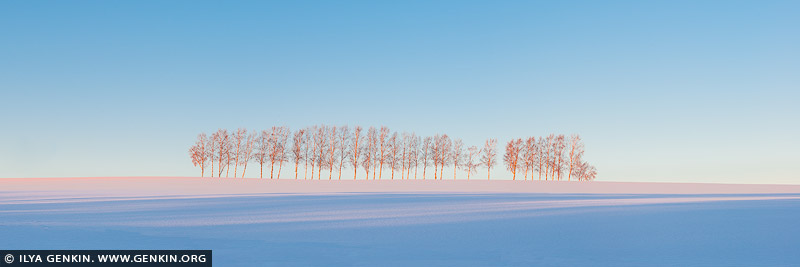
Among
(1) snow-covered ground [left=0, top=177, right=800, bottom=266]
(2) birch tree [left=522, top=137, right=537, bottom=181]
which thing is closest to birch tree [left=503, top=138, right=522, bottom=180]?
(2) birch tree [left=522, top=137, right=537, bottom=181]

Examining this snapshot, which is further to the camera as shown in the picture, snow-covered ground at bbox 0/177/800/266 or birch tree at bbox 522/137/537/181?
birch tree at bbox 522/137/537/181

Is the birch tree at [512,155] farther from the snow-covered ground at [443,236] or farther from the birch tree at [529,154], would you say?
the snow-covered ground at [443,236]

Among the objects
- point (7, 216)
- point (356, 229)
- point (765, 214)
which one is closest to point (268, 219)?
point (356, 229)

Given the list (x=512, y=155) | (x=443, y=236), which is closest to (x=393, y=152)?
(x=512, y=155)

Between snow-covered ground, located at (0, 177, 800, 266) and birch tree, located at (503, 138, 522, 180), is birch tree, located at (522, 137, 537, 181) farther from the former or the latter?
snow-covered ground, located at (0, 177, 800, 266)

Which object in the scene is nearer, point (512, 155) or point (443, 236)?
point (443, 236)

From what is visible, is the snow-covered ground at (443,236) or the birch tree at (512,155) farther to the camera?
the birch tree at (512,155)

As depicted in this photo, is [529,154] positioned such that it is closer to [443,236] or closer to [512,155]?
[512,155]

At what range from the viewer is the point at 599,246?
255 inches

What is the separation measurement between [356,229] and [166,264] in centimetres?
287

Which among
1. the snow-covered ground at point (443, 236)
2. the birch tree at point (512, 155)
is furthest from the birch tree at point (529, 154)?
the snow-covered ground at point (443, 236)

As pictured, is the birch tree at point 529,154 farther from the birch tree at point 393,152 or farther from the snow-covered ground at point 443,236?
the snow-covered ground at point 443,236

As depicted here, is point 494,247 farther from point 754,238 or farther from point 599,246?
point 754,238

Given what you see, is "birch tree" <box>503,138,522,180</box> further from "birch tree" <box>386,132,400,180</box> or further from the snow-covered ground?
the snow-covered ground
